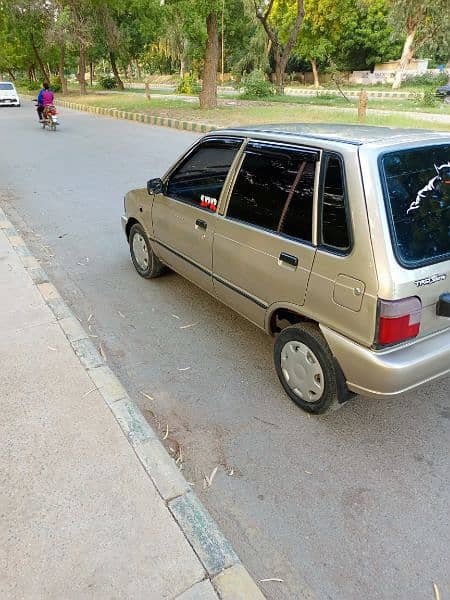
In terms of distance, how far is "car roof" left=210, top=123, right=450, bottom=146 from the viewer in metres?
2.68

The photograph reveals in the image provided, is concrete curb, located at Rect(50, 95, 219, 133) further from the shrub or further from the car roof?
the shrub

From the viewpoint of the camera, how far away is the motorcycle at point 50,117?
57.2 ft

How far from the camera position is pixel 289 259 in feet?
9.43

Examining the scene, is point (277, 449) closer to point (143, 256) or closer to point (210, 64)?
point (143, 256)

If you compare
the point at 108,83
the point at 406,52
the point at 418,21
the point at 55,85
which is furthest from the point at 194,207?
the point at 55,85

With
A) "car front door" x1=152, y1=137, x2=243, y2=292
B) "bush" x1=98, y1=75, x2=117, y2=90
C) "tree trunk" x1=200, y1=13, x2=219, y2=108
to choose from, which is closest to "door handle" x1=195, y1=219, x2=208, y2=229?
"car front door" x1=152, y1=137, x2=243, y2=292

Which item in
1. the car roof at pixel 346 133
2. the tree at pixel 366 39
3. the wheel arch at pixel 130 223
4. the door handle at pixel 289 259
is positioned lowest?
the wheel arch at pixel 130 223

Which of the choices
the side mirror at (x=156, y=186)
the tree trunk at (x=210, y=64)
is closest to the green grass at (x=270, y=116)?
the tree trunk at (x=210, y=64)

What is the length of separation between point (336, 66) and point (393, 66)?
18.9 feet

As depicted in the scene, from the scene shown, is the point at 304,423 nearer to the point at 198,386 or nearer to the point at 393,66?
the point at 198,386

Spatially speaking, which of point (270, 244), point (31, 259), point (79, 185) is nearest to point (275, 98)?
point (79, 185)

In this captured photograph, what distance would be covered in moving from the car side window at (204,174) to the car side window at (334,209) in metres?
1.00

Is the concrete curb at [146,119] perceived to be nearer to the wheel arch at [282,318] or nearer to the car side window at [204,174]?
the car side window at [204,174]

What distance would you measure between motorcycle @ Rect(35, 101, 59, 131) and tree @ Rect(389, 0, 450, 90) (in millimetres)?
29179
